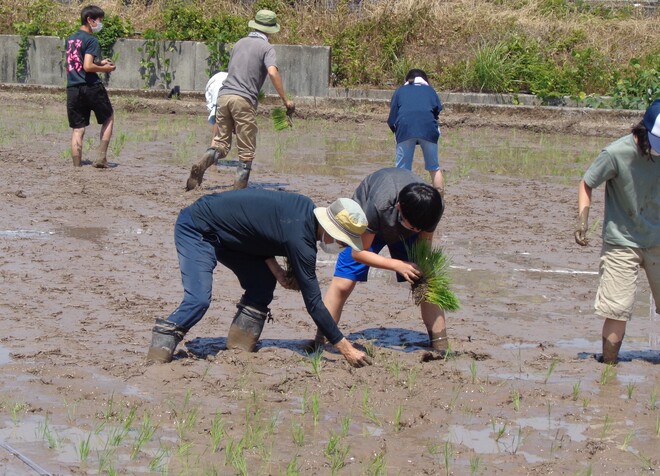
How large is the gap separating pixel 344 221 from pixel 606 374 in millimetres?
1835

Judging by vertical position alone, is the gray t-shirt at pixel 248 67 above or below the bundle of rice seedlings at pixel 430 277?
above

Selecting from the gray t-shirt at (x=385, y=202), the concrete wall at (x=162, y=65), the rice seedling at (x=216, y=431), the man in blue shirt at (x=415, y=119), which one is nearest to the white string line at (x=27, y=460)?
the rice seedling at (x=216, y=431)

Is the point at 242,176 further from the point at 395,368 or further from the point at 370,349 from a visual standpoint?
the point at 395,368

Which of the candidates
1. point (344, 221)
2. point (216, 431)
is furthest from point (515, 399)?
point (216, 431)

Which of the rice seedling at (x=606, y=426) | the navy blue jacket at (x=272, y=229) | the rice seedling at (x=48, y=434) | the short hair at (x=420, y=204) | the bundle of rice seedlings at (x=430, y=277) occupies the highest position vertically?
the short hair at (x=420, y=204)

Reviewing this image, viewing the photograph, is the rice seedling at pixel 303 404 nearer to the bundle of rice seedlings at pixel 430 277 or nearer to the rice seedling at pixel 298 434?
the rice seedling at pixel 298 434

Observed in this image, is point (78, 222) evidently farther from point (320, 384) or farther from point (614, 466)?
point (614, 466)

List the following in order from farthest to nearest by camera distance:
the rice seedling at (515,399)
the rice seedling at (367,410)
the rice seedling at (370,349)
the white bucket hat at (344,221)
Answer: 1. the rice seedling at (370,349)
2. the rice seedling at (515,399)
3. the white bucket hat at (344,221)
4. the rice seedling at (367,410)

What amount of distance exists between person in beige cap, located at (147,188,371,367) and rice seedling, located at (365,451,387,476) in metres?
0.95

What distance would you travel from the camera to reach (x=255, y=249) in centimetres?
568

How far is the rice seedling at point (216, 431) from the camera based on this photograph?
4.65 metres

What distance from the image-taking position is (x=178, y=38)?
66.1 ft

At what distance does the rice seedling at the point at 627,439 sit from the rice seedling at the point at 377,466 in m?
1.18

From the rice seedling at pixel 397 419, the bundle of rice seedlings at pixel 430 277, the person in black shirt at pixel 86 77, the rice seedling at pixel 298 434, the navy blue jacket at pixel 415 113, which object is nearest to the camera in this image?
the rice seedling at pixel 298 434
